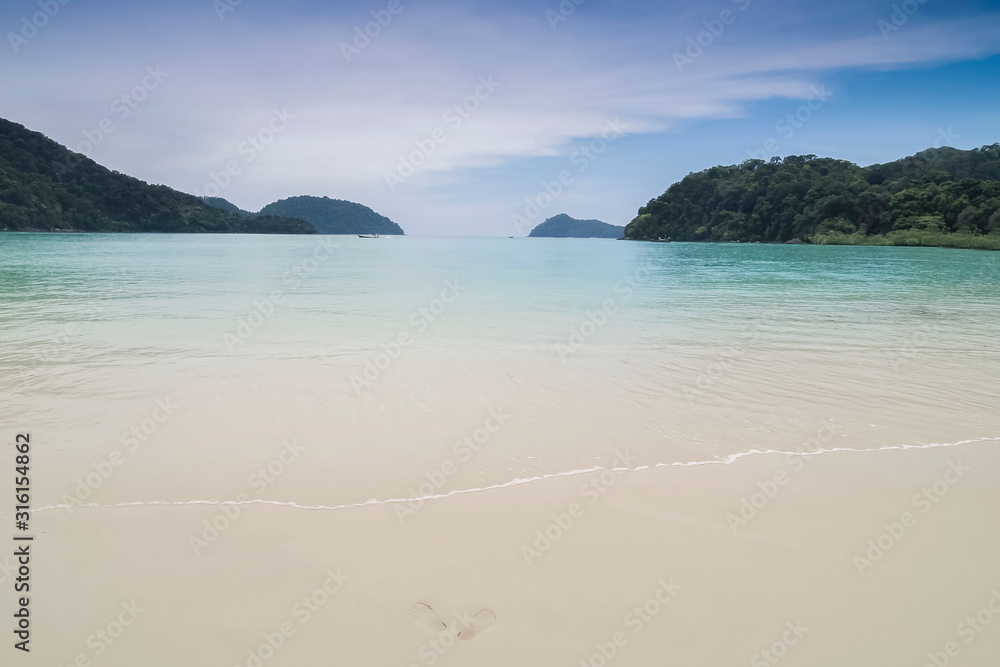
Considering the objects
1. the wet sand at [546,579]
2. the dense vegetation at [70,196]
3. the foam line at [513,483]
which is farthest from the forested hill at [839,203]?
the dense vegetation at [70,196]

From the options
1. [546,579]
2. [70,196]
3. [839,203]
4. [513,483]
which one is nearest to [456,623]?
[546,579]

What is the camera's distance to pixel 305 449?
4.55 m

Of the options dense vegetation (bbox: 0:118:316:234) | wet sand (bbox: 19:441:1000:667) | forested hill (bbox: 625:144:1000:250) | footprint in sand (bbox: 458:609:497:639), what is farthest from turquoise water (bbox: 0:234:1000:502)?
dense vegetation (bbox: 0:118:316:234)

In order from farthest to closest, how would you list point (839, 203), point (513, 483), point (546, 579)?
point (839, 203)
point (513, 483)
point (546, 579)

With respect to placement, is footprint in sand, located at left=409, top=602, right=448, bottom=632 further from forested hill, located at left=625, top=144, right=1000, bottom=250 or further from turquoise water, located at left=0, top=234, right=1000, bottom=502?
forested hill, located at left=625, top=144, right=1000, bottom=250

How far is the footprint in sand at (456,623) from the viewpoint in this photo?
2.46m

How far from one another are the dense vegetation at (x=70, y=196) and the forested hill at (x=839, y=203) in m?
119

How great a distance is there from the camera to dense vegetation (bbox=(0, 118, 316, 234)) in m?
94.2

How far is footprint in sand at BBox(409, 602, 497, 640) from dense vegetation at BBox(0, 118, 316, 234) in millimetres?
120161

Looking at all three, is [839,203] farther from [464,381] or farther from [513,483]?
[513,483]

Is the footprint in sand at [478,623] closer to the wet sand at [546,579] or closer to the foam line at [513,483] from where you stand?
the wet sand at [546,579]

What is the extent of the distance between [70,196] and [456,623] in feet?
448

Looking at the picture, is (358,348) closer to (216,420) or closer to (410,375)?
(410,375)

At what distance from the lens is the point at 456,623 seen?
98.8 inches
